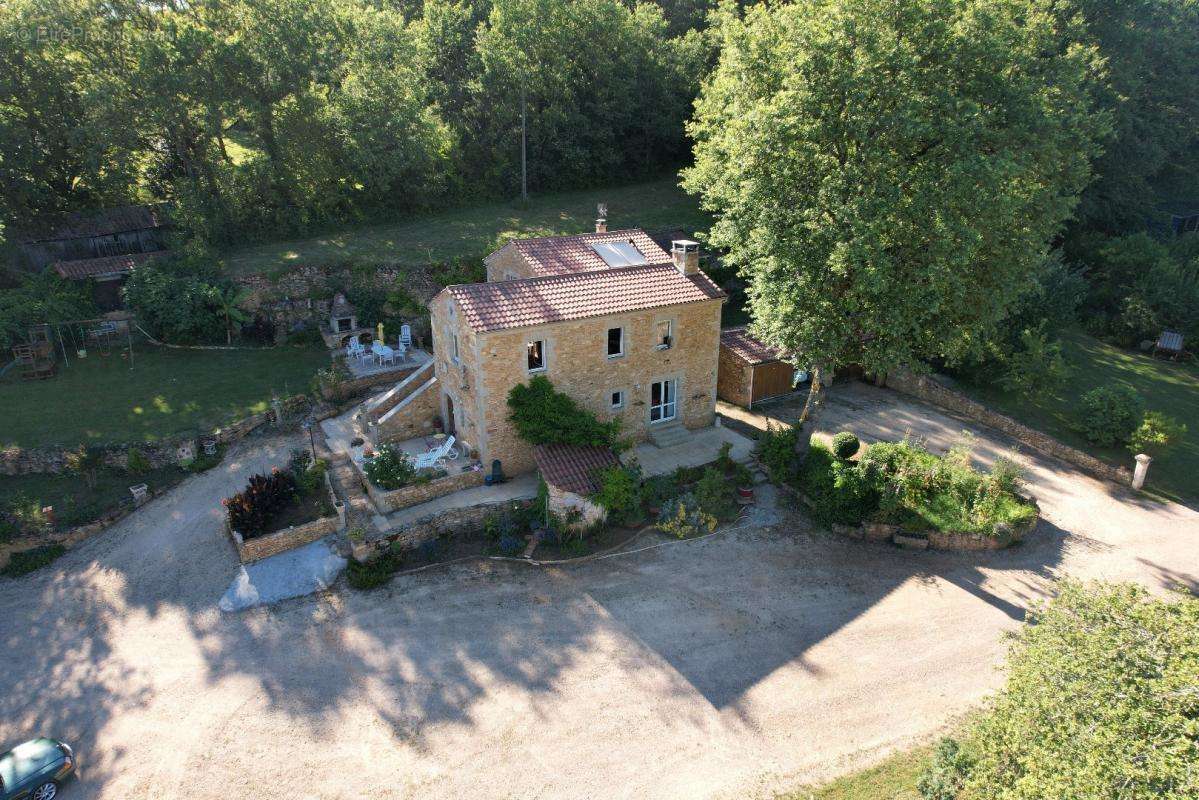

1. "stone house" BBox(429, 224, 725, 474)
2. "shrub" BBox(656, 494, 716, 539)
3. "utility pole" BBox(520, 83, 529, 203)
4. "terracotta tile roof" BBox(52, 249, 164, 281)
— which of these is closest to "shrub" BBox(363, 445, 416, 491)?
"stone house" BBox(429, 224, 725, 474)

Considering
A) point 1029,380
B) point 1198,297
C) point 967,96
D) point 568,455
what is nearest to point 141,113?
point 568,455

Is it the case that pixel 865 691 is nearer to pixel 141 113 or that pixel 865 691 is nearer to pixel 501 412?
pixel 501 412

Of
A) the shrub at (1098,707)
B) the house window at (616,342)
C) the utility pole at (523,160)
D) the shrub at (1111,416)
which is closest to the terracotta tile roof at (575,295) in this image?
the house window at (616,342)

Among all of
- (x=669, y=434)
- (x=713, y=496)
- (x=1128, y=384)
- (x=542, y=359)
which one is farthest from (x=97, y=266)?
(x=1128, y=384)

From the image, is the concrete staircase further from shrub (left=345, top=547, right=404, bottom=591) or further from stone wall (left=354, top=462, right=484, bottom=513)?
shrub (left=345, top=547, right=404, bottom=591)

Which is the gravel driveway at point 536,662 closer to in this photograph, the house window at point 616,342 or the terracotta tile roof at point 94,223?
the house window at point 616,342

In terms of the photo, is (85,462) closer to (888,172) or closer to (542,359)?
(542,359)
